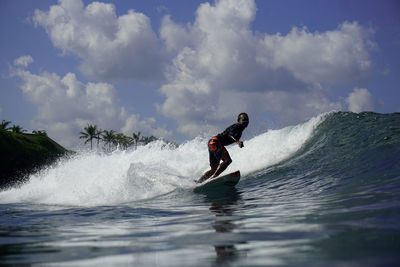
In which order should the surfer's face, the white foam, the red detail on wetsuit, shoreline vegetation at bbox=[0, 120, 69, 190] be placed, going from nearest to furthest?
the surfer's face, the red detail on wetsuit, the white foam, shoreline vegetation at bbox=[0, 120, 69, 190]

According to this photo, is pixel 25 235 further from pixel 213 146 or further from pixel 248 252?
pixel 213 146

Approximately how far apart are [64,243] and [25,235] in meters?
0.79

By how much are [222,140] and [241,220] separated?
17.1 ft

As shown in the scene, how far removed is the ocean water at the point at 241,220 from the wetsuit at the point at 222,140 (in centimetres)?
97

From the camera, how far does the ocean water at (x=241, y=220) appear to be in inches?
81.4

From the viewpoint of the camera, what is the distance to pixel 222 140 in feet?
28.8

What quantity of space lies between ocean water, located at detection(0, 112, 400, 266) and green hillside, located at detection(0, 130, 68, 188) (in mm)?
17934

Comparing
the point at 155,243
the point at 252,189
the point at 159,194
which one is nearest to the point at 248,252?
the point at 155,243

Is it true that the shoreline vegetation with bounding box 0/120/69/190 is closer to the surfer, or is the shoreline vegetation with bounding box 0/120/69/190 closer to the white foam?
the white foam

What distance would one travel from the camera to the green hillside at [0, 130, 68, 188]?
26.1 m

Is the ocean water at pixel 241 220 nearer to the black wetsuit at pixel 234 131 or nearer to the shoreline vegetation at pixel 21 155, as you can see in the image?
the black wetsuit at pixel 234 131

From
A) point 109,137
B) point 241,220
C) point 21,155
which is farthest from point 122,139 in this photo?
point 241,220

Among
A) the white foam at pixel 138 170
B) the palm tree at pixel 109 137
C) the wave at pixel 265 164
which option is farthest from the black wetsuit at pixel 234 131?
the palm tree at pixel 109 137

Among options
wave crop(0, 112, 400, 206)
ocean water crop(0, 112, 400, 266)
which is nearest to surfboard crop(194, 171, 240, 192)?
ocean water crop(0, 112, 400, 266)
